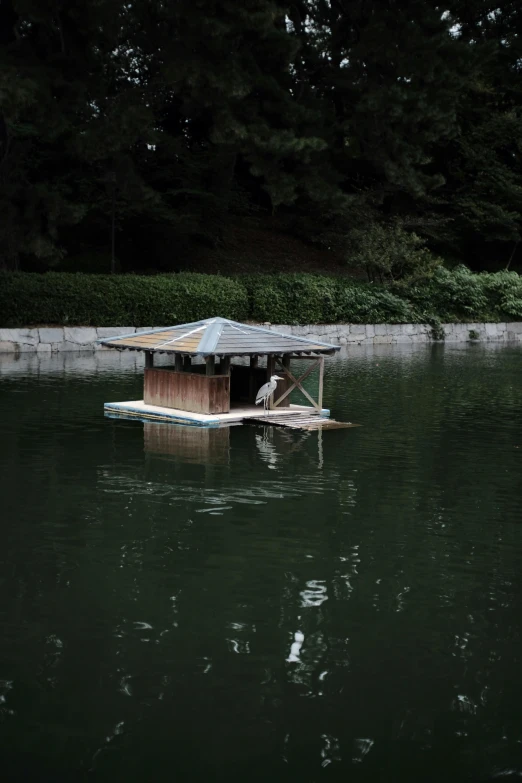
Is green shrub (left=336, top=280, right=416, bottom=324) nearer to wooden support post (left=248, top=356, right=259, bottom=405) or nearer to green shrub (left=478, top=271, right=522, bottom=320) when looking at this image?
green shrub (left=478, top=271, right=522, bottom=320)

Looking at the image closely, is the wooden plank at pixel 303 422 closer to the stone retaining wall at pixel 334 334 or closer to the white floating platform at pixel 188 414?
the white floating platform at pixel 188 414

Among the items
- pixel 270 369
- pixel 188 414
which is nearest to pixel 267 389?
pixel 270 369

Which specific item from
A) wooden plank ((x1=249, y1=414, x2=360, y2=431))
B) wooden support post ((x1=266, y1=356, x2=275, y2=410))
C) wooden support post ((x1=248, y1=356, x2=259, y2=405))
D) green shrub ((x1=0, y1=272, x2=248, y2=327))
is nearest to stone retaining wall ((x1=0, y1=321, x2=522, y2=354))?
green shrub ((x1=0, y1=272, x2=248, y2=327))

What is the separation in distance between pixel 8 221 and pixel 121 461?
22.1 metres

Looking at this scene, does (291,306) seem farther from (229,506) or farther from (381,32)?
(229,506)

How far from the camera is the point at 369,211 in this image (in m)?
45.3

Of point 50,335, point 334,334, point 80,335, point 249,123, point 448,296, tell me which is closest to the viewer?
point 50,335

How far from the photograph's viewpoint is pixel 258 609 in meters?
8.44

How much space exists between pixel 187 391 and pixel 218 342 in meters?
1.63

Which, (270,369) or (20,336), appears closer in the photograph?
(270,369)

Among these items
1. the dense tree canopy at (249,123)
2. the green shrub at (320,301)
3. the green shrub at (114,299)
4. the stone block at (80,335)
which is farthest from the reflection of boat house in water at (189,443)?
the green shrub at (320,301)

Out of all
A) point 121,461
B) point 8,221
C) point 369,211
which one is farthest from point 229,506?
point 369,211

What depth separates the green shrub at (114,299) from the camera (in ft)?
109

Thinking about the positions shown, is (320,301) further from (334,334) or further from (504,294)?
(504,294)
